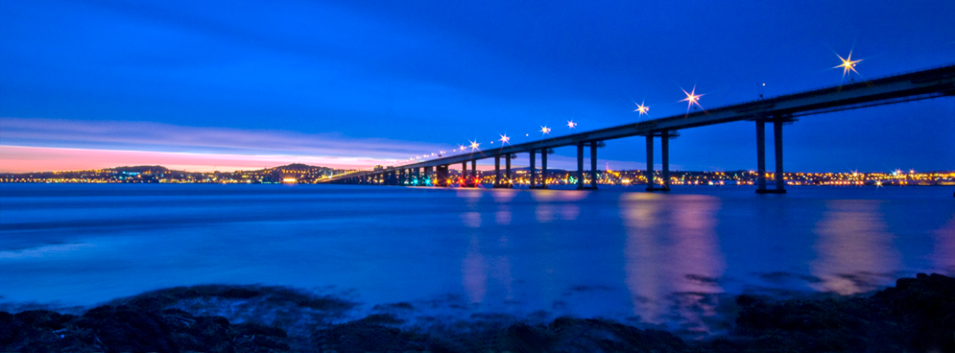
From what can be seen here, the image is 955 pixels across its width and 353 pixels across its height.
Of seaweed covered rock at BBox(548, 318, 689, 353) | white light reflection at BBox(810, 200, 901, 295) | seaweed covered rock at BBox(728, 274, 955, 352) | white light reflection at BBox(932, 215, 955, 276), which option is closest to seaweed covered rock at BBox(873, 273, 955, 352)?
seaweed covered rock at BBox(728, 274, 955, 352)

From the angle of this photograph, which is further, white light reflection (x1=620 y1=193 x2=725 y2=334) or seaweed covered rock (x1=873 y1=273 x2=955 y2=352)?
white light reflection (x1=620 y1=193 x2=725 y2=334)

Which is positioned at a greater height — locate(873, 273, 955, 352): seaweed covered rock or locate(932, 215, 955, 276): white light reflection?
locate(873, 273, 955, 352): seaweed covered rock

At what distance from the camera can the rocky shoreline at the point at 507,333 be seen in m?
4.79

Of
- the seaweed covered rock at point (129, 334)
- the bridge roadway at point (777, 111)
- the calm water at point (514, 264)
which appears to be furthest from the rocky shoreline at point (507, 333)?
the bridge roadway at point (777, 111)

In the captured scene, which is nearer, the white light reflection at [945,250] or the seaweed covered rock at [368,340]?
the seaweed covered rock at [368,340]

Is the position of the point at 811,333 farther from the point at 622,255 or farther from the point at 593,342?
the point at 622,255

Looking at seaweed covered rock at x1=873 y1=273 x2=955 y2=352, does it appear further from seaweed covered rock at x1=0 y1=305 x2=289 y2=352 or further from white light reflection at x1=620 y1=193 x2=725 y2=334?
seaweed covered rock at x1=0 y1=305 x2=289 y2=352

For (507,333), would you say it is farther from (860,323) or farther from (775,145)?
(775,145)

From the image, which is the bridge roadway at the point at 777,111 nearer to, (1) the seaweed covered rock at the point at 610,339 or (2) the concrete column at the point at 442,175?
(1) the seaweed covered rock at the point at 610,339

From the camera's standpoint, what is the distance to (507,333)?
18.5 ft

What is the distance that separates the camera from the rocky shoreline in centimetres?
479

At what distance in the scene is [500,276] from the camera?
32.0 ft

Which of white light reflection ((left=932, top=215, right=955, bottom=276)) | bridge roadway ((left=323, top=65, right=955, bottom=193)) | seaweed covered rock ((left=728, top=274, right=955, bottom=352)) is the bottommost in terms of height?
white light reflection ((left=932, top=215, right=955, bottom=276))

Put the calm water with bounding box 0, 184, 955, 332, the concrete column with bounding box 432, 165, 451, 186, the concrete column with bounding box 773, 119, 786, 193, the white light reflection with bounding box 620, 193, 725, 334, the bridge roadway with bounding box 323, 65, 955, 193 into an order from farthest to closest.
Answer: the concrete column with bounding box 432, 165, 451, 186
the concrete column with bounding box 773, 119, 786, 193
the bridge roadway with bounding box 323, 65, 955, 193
the calm water with bounding box 0, 184, 955, 332
the white light reflection with bounding box 620, 193, 725, 334
